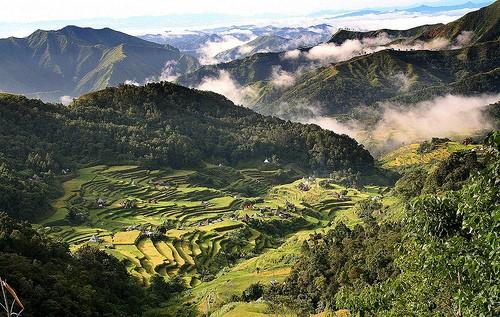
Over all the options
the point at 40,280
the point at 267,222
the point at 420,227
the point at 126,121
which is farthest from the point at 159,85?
the point at 420,227

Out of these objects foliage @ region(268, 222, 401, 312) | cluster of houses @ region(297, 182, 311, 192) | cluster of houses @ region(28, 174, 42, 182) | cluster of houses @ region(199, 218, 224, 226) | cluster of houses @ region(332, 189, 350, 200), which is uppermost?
foliage @ region(268, 222, 401, 312)

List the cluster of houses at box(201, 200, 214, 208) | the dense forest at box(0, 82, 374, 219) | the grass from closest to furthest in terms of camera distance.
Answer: the cluster of houses at box(201, 200, 214, 208), the dense forest at box(0, 82, 374, 219), the grass

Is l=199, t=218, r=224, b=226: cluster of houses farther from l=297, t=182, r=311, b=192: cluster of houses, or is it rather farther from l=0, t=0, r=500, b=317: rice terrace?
l=297, t=182, r=311, b=192: cluster of houses

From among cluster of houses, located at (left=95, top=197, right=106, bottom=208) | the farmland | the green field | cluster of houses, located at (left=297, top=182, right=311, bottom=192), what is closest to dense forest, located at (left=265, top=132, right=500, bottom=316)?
the green field

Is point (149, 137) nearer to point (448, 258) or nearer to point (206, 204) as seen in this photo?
point (206, 204)

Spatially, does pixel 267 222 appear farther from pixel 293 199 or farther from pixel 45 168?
pixel 45 168

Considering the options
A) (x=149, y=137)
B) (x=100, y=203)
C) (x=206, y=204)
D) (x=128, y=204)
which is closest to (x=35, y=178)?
(x=100, y=203)

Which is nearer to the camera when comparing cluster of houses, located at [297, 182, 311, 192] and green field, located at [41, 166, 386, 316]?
green field, located at [41, 166, 386, 316]
